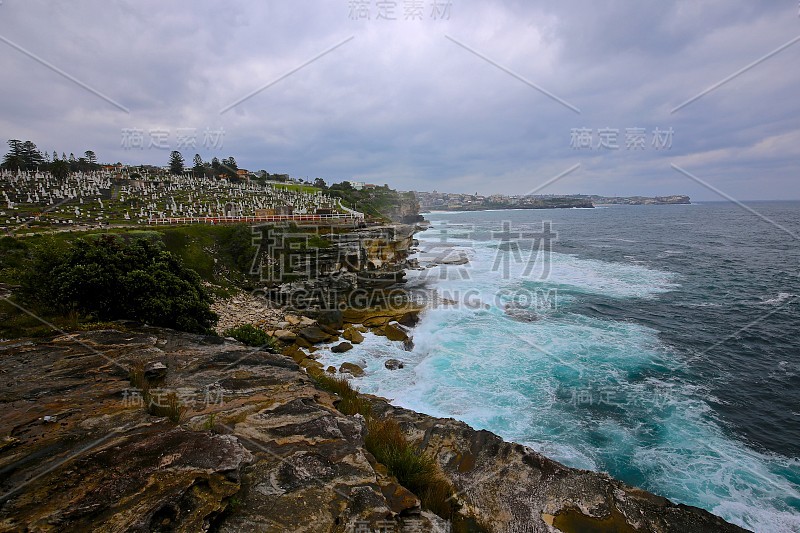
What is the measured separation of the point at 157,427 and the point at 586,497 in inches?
407

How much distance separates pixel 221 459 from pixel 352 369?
12.7 metres

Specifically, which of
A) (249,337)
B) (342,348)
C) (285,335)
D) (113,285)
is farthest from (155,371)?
(342,348)

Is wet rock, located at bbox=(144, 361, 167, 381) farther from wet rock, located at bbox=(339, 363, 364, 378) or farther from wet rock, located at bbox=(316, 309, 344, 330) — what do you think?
wet rock, located at bbox=(316, 309, 344, 330)

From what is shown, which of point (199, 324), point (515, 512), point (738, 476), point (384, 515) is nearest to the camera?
point (384, 515)

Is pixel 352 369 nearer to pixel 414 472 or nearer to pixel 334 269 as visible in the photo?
pixel 414 472

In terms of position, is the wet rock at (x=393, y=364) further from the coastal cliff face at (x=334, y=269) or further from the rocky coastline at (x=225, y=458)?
the coastal cliff face at (x=334, y=269)

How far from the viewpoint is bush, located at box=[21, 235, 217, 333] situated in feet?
39.9

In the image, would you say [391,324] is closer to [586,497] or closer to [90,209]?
[586,497]

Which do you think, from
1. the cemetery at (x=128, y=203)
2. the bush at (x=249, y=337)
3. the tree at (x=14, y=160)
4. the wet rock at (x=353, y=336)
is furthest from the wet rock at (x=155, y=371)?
the tree at (x=14, y=160)

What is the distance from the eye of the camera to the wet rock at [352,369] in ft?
60.0

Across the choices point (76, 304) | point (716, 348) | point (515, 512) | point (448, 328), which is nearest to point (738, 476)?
point (515, 512)

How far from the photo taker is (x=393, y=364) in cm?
1925

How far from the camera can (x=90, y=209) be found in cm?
3925

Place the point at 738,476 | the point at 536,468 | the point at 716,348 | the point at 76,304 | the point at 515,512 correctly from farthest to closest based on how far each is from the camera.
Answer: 1. the point at 716,348
2. the point at 76,304
3. the point at 738,476
4. the point at 536,468
5. the point at 515,512
